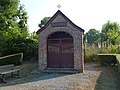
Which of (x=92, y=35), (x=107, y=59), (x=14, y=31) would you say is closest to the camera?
(x=107, y=59)

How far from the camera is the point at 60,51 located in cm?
1689

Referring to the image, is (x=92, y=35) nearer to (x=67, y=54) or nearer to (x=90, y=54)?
(x=90, y=54)

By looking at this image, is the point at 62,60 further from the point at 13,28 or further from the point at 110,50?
the point at 13,28

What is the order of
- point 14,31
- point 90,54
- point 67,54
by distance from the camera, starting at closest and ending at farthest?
point 67,54 → point 90,54 → point 14,31

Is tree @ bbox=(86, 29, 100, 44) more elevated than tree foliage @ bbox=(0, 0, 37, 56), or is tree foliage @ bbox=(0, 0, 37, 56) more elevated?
tree @ bbox=(86, 29, 100, 44)

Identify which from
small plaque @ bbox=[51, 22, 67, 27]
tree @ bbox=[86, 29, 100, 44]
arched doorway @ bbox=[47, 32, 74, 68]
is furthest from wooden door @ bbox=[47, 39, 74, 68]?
tree @ bbox=[86, 29, 100, 44]

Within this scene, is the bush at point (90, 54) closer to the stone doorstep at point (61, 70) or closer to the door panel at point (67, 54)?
the door panel at point (67, 54)

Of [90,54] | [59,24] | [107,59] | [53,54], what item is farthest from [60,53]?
[90,54]

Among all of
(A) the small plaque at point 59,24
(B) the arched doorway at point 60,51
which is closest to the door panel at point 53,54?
(B) the arched doorway at point 60,51

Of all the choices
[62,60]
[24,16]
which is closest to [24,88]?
[62,60]

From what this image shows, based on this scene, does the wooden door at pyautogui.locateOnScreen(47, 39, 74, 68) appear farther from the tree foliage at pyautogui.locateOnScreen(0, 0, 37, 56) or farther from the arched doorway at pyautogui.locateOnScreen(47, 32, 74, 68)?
the tree foliage at pyautogui.locateOnScreen(0, 0, 37, 56)

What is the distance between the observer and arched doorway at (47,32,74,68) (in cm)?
1666

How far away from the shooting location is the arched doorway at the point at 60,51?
16.7 m

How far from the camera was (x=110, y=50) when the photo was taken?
75.1 feet
